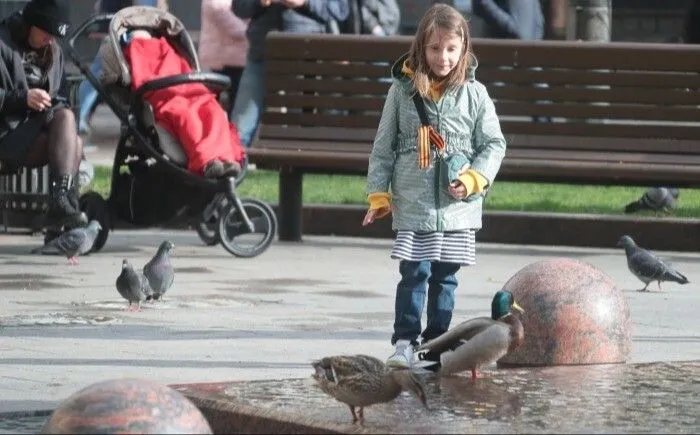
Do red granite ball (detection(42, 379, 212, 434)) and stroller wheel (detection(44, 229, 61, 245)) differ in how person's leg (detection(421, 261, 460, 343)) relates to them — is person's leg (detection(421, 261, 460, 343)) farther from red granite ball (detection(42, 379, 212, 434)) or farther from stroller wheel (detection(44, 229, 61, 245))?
stroller wheel (detection(44, 229, 61, 245))

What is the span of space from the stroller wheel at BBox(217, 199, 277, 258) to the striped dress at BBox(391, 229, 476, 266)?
4.46 metres

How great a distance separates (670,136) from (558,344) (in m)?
5.25

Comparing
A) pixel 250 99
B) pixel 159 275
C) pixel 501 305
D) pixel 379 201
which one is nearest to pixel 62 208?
pixel 159 275

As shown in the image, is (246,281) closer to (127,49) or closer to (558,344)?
(127,49)

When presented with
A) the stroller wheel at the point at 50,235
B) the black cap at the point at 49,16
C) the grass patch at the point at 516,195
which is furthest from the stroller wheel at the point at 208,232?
the black cap at the point at 49,16

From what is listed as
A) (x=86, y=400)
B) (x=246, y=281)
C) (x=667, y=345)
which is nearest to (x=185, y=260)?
(x=246, y=281)

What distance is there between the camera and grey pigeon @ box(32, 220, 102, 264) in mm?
11586

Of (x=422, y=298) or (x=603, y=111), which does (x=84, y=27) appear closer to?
(x=603, y=111)

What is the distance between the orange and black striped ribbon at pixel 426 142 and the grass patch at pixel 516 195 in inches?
260

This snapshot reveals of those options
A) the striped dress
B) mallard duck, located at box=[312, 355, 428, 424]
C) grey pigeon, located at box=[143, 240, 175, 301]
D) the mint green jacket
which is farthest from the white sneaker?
grey pigeon, located at box=[143, 240, 175, 301]

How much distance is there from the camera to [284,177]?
13.3m

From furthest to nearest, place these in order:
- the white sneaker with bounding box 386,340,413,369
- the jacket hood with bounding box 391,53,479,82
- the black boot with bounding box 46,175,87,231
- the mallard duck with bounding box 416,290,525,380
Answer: the black boot with bounding box 46,175,87,231 → the jacket hood with bounding box 391,53,479,82 → the white sneaker with bounding box 386,340,413,369 → the mallard duck with bounding box 416,290,525,380

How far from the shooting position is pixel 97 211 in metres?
12.3

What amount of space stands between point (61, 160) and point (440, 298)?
447 cm
